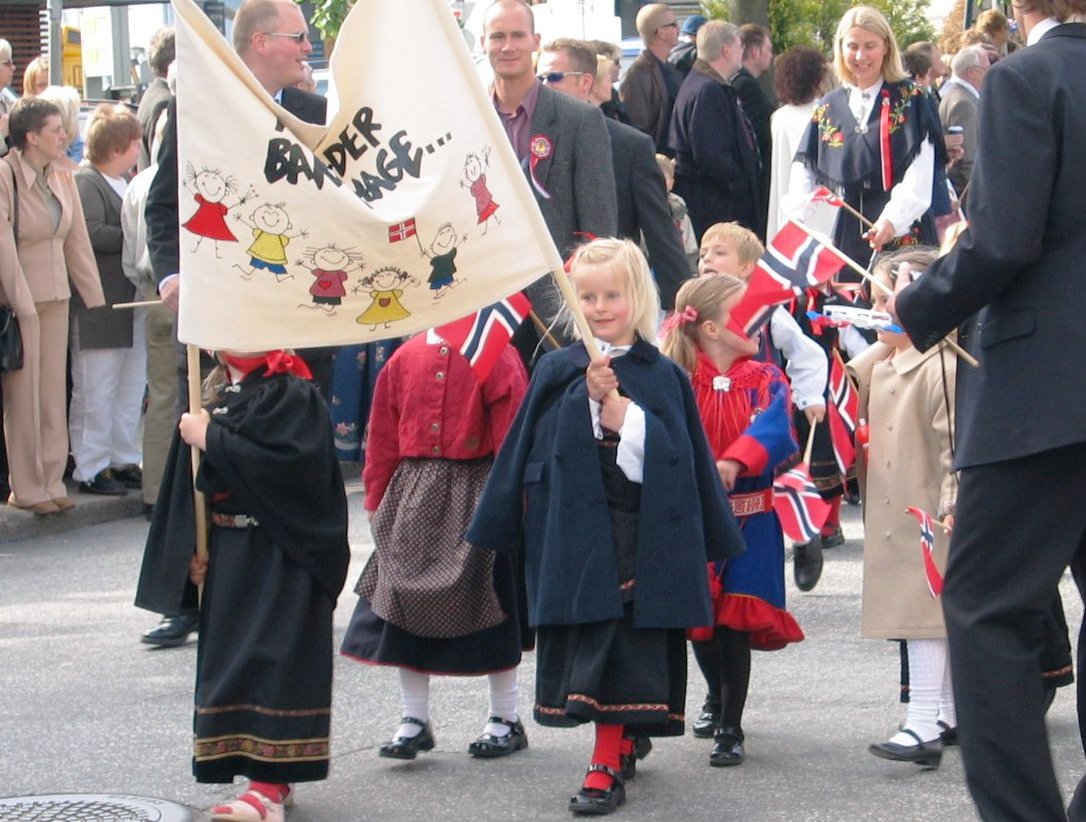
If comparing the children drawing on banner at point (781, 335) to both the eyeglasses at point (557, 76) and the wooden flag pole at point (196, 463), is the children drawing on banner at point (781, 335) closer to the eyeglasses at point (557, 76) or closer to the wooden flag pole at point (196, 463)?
the wooden flag pole at point (196, 463)

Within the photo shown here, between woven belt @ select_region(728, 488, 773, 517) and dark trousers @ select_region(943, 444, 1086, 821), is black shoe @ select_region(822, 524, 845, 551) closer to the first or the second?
woven belt @ select_region(728, 488, 773, 517)

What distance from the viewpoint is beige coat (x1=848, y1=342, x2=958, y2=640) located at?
18.6 feet

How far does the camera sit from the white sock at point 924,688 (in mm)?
5520

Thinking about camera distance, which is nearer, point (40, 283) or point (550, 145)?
point (550, 145)

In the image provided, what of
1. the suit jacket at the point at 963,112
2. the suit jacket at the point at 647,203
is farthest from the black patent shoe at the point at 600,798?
the suit jacket at the point at 963,112

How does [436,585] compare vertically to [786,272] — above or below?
below

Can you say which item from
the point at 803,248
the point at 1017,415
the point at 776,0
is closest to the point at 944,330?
the point at 1017,415

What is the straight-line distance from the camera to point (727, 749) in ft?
18.3

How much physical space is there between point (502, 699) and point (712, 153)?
6.22 metres

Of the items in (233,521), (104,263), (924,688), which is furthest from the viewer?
(104,263)

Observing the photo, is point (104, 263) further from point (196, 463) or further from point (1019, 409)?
point (1019, 409)

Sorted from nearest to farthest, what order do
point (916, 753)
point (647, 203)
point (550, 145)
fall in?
1. point (916, 753)
2. point (550, 145)
3. point (647, 203)

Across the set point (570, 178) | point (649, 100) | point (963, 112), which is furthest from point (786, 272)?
point (963, 112)

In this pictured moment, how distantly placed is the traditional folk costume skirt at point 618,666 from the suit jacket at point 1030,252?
1.19m
